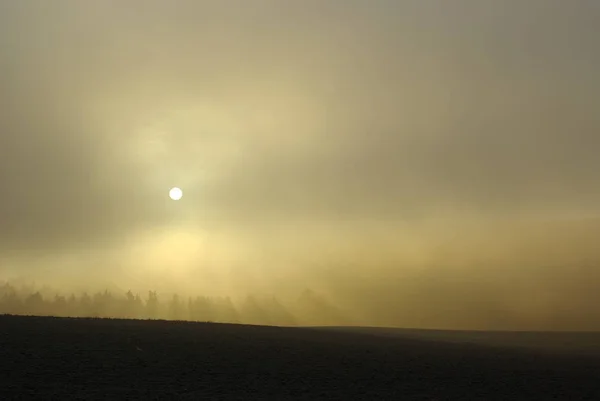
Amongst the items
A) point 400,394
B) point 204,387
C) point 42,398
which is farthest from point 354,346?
point 42,398

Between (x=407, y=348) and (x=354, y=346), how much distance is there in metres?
5.47

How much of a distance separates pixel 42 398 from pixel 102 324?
23633 mm

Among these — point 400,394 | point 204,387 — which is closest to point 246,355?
point 204,387

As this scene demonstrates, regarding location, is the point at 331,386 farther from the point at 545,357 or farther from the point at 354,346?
the point at 545,357

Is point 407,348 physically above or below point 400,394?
above

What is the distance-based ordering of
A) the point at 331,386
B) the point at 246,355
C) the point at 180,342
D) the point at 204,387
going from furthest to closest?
the point at 180,342 → the point at 246,355 → the point at 331,386 → the point at 204,387

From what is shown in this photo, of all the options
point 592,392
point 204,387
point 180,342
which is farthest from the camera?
point 180,342

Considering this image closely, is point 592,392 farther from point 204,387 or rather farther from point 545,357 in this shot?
point 204,387

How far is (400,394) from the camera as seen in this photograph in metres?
36.7

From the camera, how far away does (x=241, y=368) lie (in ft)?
132

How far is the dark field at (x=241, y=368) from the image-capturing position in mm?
34062

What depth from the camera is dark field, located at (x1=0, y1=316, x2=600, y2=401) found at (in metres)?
34.1

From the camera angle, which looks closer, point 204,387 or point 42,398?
point 42,398

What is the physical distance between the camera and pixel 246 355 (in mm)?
44219
